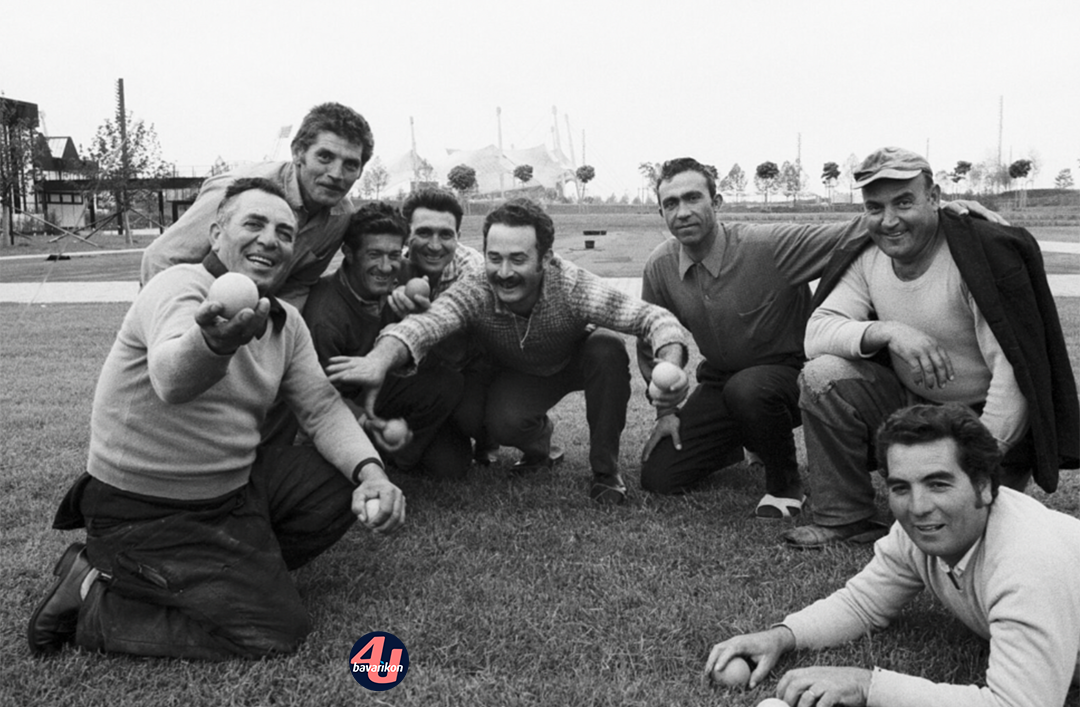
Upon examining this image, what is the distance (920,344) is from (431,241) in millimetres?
2459

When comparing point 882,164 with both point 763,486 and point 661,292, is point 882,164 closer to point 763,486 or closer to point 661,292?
point 661,292

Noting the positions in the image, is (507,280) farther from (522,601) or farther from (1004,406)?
(1004,406)

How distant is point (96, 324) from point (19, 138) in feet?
103

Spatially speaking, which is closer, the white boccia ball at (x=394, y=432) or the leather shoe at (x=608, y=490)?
the white boccia ball at (x=394, y=432)

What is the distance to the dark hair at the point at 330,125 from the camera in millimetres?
4766

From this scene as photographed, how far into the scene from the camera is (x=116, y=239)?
44.0m

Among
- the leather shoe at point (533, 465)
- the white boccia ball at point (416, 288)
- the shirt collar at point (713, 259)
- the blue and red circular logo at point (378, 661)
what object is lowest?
the leather shoe at point (533, 465)

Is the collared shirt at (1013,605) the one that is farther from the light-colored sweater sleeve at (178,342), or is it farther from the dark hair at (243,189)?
the dark hair at (243,189)

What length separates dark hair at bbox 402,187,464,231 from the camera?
5.13 meters

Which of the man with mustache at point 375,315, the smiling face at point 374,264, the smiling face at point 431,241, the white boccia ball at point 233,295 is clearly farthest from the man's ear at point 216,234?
the smiling face at point 431,241

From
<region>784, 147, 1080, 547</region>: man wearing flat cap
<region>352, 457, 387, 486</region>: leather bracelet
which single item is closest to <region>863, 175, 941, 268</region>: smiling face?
<region>784, 147, 1080, 547</region>: man wearing flat cap

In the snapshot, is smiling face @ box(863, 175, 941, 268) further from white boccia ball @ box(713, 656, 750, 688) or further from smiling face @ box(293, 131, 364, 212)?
smiling face @ box(293, 131, 364, 212)

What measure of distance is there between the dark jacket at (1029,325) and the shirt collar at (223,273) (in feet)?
8.56

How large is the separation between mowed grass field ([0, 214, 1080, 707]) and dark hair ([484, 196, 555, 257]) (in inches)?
51.0
